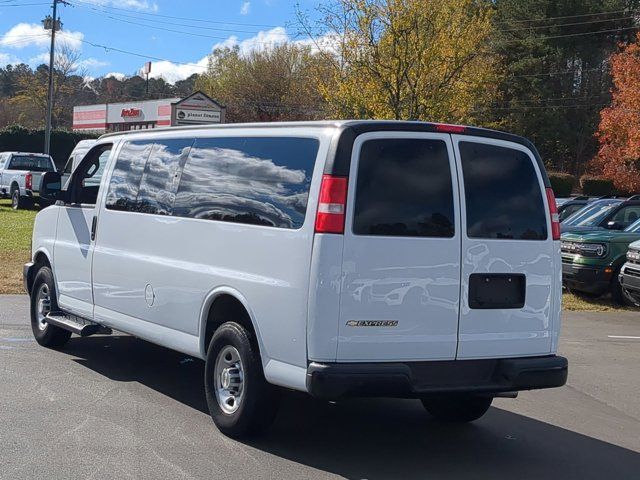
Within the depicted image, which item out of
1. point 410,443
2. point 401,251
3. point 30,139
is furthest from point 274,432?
point 30,139

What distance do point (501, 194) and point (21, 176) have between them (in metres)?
26.7

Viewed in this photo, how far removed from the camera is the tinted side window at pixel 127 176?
24.7ft

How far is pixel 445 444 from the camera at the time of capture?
638 cm

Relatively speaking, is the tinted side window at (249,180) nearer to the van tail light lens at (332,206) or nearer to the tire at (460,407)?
the van tail light lens at (332,206)

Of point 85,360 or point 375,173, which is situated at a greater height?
point 375,173

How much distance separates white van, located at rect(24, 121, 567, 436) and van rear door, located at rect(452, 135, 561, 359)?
0.03ft

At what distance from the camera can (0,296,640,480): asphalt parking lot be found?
556 cm

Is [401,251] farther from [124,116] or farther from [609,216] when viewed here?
[124,116]

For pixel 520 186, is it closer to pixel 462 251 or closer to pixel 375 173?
pixel 462 251

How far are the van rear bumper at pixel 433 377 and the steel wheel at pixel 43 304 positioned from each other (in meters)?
4.62

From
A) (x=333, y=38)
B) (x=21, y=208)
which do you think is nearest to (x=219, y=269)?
(x=333, y=38)

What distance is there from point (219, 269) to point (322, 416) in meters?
1.63

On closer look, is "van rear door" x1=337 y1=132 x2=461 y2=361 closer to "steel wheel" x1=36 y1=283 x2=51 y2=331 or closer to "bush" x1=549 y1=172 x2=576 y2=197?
"steel wheel" x1=36 y1=283 x2=51 y2=331

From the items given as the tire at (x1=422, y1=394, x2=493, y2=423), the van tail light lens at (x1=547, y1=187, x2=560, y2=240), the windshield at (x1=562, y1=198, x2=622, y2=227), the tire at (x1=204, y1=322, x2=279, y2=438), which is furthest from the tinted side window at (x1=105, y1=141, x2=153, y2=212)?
the windshield at (x1=562, y1=198, x2=622, y2=227)
